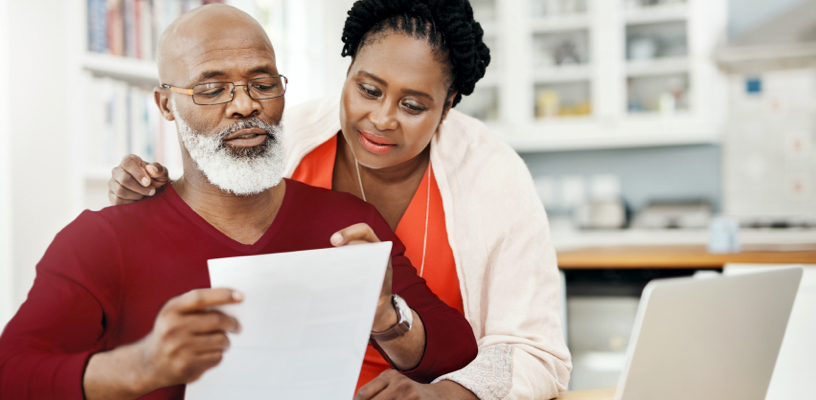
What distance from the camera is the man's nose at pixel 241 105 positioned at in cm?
86

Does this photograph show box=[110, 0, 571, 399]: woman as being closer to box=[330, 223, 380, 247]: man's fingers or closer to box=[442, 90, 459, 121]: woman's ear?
box=[442, 90, 459, 121]: woman's ear

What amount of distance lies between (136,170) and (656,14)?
3364 mm

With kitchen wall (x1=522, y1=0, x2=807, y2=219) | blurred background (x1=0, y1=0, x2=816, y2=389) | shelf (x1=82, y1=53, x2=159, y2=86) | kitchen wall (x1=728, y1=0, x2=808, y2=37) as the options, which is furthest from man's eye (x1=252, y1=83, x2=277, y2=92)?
kitchen wall (x1=728, y1=0, x2=808, y2=37)

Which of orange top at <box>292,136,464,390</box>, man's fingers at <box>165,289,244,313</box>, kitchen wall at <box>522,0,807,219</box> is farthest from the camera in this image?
kitchen wall at <box>522,0,807,219</box>

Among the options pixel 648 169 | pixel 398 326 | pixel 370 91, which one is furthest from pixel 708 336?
pixel 648 169

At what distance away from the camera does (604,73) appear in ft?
11.9

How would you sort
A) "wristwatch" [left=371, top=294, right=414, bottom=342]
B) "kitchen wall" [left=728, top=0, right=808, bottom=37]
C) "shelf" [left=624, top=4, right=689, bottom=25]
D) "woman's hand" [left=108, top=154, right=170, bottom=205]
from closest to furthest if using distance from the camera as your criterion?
"wristwatch" [left=371, top=294, right=414, bottom=342] < "woman's hand" [left=108, top=154, right=170, bottom=205] < "shelf" [left=624, top=4, right=689, bottom=25] < "kitchen wall" [left=728, top=0, right=808, bottom=37]

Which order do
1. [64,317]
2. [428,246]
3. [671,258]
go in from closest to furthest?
[64,317] < [428,246] < [671,258]

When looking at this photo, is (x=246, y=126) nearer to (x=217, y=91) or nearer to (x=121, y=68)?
(x=217, y=91)

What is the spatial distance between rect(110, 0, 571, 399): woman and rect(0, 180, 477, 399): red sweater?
65 millimetres

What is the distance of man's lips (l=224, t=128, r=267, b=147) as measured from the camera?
88 centimetres

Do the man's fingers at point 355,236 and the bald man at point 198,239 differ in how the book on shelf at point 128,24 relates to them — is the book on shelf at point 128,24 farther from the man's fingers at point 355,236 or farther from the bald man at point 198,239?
the man's fingers at point 355,236

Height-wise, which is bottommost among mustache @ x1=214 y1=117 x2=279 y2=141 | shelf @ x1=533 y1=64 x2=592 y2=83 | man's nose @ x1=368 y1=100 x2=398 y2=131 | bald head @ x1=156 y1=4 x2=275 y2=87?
mustache @ x1=214 y1=117 x2=279 y2=141

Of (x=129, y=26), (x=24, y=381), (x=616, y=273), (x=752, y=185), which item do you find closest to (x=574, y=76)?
(x=752, y=185)
